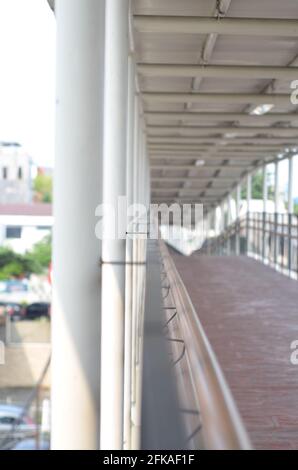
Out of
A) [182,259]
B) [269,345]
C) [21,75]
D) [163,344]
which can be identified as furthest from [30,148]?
[163,344]

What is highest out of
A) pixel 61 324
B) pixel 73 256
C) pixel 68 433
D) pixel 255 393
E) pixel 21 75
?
pixel 21 75

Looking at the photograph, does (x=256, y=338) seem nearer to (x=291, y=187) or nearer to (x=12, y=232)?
(x=291, y=187)

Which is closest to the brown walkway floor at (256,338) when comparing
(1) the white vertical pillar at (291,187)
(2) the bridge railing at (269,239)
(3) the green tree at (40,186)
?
(2) the bridge railing at (269,239)

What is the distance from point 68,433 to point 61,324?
27 centimetres

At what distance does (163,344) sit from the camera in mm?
1188

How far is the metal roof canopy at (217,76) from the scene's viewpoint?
4848 mm

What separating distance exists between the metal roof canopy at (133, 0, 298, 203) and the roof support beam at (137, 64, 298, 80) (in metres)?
0.01

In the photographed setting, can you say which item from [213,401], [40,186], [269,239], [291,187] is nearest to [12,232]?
[40,186]

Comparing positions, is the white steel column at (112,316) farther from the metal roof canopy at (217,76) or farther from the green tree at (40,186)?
the green tree at (40,186)

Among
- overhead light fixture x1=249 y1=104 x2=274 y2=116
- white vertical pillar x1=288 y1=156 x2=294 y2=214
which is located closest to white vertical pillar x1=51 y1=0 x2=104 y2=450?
overhead light fixture x1=249 y1=104 x2=274 y2=116

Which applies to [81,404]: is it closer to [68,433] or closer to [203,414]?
[68,433]

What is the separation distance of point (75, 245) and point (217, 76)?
509cm

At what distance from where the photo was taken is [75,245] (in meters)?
1.59

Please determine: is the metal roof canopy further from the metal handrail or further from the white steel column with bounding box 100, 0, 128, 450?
the metal handrail
